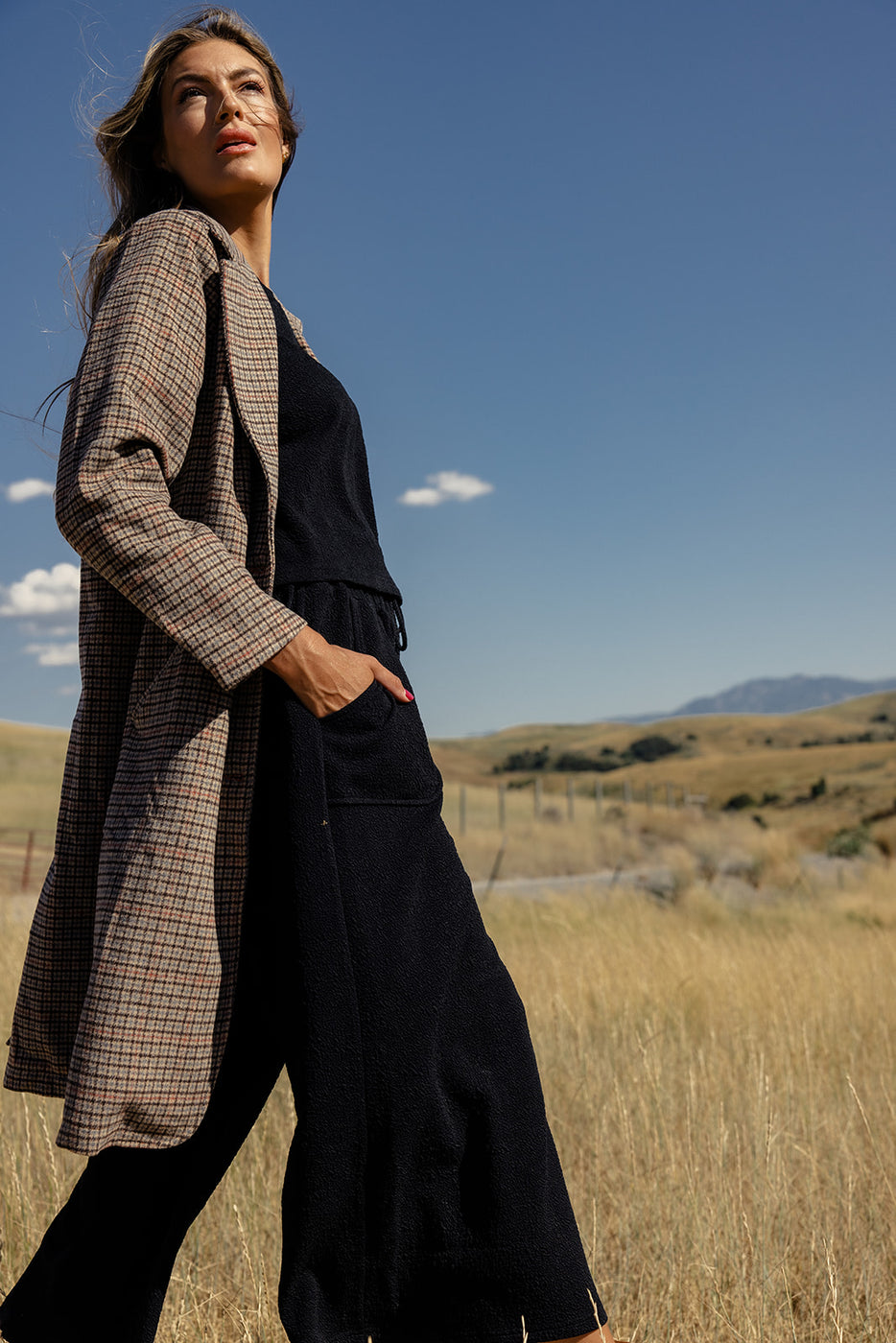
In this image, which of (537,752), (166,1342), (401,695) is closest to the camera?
(401,695)

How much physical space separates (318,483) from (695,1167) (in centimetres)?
192

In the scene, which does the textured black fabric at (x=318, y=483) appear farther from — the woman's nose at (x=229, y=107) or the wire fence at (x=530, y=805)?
the wire fence at (x=530, y=805)

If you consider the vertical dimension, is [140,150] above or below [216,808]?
above

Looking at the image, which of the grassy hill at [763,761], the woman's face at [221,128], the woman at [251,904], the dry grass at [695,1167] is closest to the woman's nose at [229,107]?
the woman's face at [221,128]

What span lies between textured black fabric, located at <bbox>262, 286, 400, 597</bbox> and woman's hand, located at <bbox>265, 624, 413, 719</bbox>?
15cm


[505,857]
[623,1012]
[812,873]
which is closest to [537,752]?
[505,857]

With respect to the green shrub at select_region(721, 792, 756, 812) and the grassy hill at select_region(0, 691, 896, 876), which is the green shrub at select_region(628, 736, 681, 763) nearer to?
the grassy hill at select_region(0, 691, 896, 876)

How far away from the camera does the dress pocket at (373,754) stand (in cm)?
135

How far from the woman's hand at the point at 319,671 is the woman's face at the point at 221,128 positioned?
2.86ft

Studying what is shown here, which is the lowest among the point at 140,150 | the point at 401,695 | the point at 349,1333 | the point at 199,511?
the point at 349,1333

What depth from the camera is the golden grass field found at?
206cm

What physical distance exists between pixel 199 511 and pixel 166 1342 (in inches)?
60.7

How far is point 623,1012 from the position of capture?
4883 millimetres

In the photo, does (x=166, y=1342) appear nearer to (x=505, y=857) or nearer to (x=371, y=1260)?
(x=371, y=1260)
